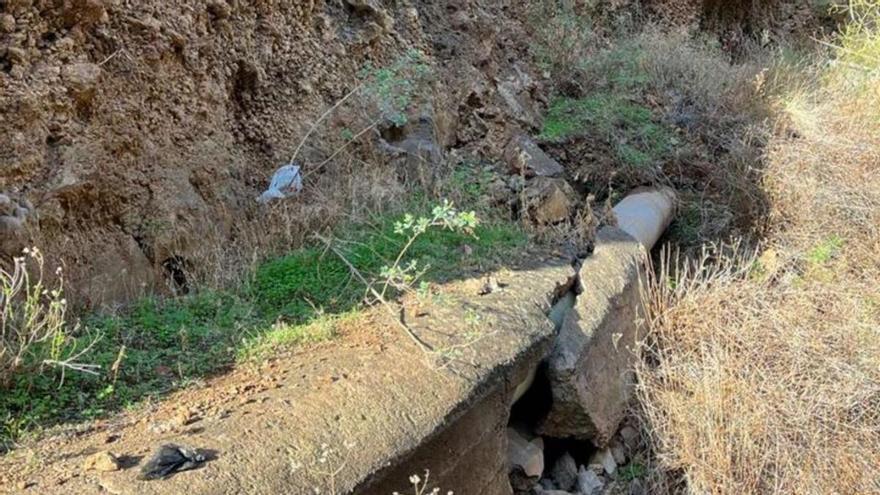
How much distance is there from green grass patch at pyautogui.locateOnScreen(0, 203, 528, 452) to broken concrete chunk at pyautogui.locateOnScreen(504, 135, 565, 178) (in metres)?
1.27

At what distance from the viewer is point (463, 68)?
6.34 metres

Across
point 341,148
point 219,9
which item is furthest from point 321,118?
point 219,9

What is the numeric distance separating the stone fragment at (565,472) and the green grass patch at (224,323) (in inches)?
41.6

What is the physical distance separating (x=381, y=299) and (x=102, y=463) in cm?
138

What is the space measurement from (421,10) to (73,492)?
5.31 m

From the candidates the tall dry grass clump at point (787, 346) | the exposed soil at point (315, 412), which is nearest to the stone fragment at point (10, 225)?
the exposed soil at point (315, 412)

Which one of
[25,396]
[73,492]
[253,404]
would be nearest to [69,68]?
[25,396]

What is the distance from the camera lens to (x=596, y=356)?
3.61 meters

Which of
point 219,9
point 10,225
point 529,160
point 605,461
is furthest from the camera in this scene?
point 529,160

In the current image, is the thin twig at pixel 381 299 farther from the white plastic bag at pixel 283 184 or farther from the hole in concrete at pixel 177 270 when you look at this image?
the hole in concrete at pixel 177 270

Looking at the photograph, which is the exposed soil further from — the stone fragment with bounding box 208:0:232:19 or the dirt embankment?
the stone fragment with bounding box 208:0:232:19

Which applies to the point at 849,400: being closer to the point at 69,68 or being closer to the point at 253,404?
the point at 253,404

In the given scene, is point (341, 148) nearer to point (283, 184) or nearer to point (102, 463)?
point (283, 184)

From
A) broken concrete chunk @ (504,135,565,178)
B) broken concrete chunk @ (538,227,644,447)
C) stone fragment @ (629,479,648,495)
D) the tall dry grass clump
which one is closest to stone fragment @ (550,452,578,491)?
broken concrete chunk @ (538,227,644,447)
